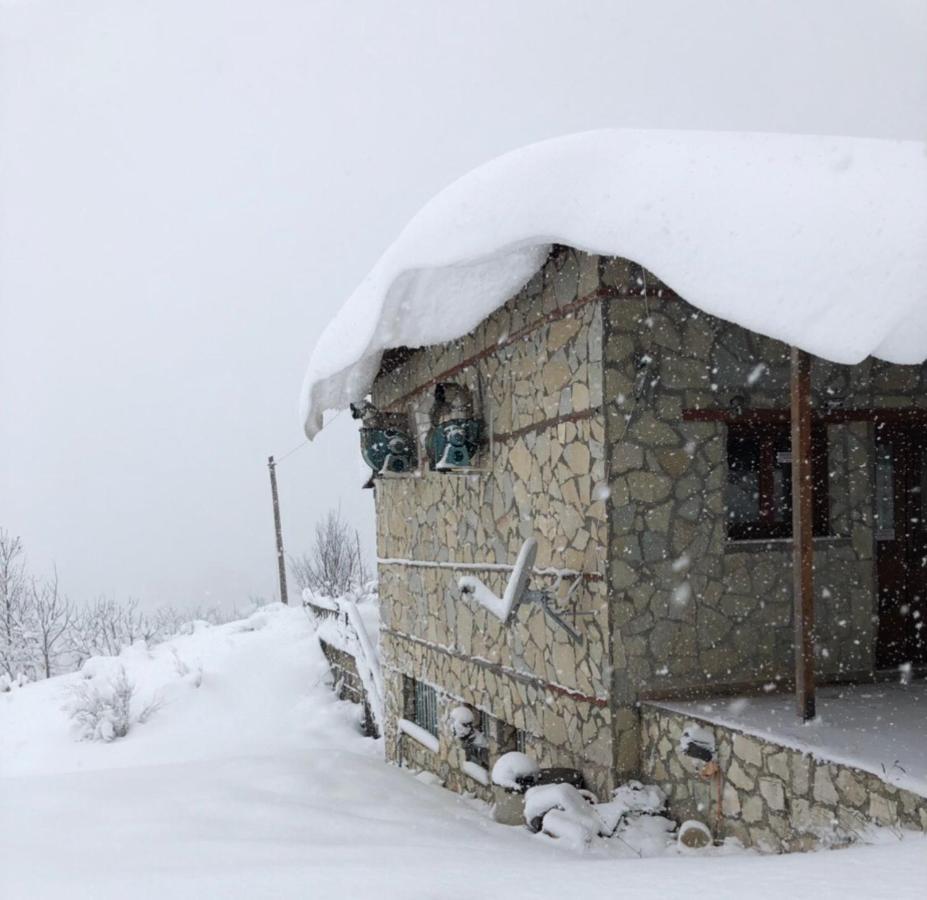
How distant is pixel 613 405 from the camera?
6750 mm

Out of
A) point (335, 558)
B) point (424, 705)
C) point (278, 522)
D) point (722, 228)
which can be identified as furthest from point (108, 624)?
point (722, 228)

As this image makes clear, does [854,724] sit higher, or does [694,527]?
[694,527]

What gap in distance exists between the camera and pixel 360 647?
48.9 feet

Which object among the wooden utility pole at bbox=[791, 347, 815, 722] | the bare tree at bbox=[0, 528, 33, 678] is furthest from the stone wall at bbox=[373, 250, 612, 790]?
the bare tree at bbox=[0, 528, 33, 678]

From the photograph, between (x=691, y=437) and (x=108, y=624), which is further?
(x=108, y=624)

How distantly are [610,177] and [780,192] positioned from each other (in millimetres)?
1148

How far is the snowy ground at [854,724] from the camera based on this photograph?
4.86 m

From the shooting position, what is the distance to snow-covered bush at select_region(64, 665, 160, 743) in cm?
1600

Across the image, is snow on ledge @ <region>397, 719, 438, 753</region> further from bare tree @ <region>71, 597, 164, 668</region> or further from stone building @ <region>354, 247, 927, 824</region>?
bare tree @ <region>71, 597, 164, 668</region>

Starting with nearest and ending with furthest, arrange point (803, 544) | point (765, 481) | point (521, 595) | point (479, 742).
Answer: point (803, 544) < point (521, 595) < point (765, 481) < point (479, 742)

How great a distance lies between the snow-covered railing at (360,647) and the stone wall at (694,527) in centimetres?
753

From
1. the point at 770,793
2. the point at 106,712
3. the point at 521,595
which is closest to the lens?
the point at 770,793

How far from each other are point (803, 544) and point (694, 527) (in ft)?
4.13

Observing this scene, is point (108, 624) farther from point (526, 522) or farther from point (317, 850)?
point (317, 850)
